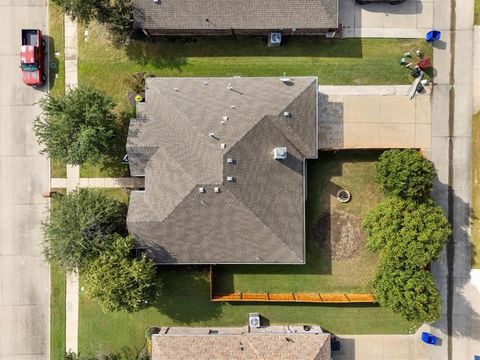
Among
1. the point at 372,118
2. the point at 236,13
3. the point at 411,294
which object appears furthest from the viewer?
the point at 372,118

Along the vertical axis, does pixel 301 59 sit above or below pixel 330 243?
above

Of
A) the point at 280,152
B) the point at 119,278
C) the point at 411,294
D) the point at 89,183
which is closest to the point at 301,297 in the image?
the point at 411,294

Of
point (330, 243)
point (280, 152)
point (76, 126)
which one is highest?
point (76, 126)

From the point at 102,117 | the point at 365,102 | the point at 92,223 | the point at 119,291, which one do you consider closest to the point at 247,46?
Result: the point at 365,102

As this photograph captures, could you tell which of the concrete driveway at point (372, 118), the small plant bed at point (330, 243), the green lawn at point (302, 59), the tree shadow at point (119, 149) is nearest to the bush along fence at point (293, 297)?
the small plant bed at point (330, 243)

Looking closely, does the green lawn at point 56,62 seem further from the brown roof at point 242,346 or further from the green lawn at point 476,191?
the green lawn at point 476,191

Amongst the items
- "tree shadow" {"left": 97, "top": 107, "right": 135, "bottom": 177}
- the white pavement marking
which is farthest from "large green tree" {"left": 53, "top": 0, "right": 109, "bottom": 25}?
the white pavement marking

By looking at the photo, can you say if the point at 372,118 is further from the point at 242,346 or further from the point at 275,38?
the point at 242,346
